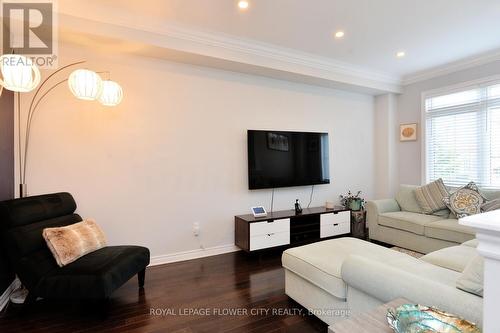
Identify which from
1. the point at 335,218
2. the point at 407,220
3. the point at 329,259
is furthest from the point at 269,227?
the point at 407,220

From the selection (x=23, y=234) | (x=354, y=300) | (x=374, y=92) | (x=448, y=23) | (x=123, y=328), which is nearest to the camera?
(x=354, y=300)

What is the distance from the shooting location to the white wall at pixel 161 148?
2902 mm

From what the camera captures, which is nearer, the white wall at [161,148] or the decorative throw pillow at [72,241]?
the decorative throw pillow at [72,241]

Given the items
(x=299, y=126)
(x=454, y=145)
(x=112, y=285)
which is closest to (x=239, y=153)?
(x=299, y=126)

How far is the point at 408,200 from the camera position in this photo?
4102mm

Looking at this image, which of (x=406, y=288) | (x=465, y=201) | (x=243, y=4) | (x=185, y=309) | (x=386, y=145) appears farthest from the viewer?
(x=386, y=145)

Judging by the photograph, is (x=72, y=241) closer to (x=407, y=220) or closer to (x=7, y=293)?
(x=7, y=293)

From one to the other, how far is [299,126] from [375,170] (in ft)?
6.46

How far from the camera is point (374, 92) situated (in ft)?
16.1

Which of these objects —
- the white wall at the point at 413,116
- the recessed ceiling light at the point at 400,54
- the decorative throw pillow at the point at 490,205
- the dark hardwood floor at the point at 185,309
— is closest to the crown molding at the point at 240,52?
the white wall at the point at 413,116

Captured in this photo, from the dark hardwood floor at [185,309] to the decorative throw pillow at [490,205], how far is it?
2548 mm

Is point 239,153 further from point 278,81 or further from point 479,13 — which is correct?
point 479,13

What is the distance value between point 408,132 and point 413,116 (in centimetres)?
29

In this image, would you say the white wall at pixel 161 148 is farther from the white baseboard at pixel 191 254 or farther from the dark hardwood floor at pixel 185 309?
the dark hardwood floor at pixel 185 309
